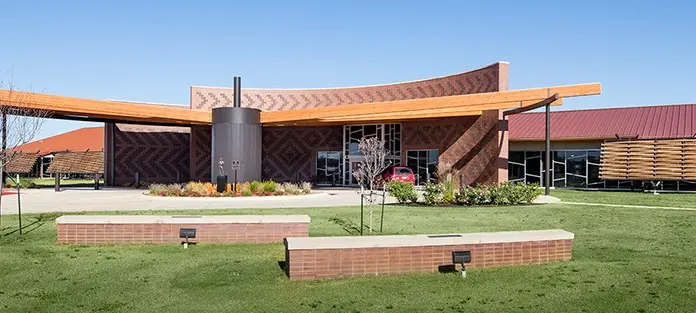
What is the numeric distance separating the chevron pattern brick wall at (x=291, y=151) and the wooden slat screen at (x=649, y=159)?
653 inches

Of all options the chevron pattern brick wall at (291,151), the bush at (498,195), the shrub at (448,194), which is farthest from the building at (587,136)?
the shrub at (448,194)

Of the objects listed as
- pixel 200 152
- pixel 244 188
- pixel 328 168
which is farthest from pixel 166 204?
pixel 328 168

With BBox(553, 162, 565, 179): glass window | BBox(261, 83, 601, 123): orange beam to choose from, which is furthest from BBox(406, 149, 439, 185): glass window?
BBox(553, 162, 565, 179): glass window

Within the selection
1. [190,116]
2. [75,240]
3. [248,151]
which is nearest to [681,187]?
[248,151]

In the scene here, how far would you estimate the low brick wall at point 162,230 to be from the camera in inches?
407

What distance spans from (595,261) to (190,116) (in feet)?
83.8

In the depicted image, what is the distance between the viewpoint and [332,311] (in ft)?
20.3

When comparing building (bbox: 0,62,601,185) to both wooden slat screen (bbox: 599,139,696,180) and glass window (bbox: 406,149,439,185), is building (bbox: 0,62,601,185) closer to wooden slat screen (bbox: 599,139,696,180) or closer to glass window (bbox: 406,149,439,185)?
glass window (bbox: 406,149,439,185)

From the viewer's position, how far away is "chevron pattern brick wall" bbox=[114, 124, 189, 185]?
37.7m

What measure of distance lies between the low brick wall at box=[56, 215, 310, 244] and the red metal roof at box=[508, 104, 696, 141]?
1035 inches

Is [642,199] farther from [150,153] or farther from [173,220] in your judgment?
[150,153]

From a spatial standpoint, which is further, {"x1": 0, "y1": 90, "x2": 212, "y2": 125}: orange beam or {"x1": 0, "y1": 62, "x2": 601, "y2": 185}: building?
{"x1": 0, "y1": 62, "x2": 601, "y2": 185}: building

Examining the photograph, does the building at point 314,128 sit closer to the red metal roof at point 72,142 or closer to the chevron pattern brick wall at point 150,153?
the chevron pattern brick wall at point 150,153

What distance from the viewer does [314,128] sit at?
3878 centimetres
